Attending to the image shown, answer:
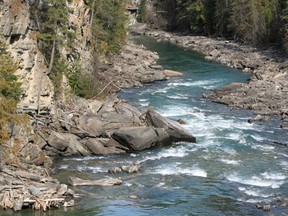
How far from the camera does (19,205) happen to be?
79.9 feet

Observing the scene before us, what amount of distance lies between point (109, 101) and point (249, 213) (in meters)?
17.6

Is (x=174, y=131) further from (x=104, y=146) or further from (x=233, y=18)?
(x=233, y=18)

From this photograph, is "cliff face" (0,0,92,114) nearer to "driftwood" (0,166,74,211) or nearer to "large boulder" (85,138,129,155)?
"large boulder" (85,138,129,155)

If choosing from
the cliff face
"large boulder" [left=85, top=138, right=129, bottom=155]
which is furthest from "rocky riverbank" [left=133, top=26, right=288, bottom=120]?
the cliff face

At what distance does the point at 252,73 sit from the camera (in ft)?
197

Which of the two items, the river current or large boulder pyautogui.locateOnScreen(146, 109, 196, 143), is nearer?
the river current

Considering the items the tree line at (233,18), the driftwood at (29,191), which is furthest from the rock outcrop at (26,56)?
the tree line at (233,18)


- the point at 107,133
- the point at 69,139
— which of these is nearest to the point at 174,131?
the point at 107,133

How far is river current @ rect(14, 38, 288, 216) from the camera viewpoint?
2538cm

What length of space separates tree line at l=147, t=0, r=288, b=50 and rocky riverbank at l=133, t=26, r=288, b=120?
2411mm

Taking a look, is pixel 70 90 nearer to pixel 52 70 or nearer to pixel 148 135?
pixel 52 70

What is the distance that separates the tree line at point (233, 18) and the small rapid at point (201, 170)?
95.1 feet

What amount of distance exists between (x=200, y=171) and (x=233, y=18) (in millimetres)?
56069

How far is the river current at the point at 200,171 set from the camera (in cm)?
2538
